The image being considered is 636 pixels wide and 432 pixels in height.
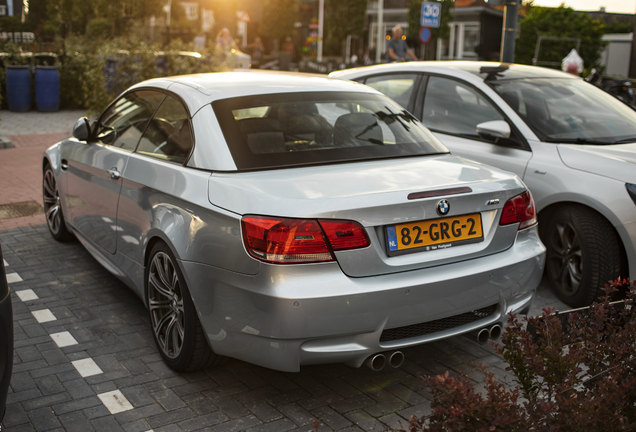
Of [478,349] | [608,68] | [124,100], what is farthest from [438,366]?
[608,68]

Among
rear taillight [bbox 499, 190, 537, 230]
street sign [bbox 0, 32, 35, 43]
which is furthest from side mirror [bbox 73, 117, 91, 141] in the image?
street sign [bbox 0, 32, 35, 43]

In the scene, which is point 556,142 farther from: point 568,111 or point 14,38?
point 14,38

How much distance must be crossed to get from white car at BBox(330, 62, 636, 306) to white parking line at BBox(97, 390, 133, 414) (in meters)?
3.19

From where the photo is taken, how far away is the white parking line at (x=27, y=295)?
4.81m

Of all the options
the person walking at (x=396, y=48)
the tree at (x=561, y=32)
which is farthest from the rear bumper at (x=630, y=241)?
the tree at (x=561, y=32)

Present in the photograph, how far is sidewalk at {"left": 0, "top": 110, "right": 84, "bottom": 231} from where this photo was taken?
7965mm

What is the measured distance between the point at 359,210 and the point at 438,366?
133 centimetres

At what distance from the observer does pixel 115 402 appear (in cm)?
→ 335

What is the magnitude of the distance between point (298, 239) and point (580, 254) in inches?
107

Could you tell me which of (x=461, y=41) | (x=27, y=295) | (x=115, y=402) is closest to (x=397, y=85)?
(x=27, y=295)

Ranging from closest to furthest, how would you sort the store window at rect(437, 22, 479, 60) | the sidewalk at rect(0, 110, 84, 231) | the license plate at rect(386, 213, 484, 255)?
the license plate at rect(386, 213, 484, 255), the sidewalk at rect(0, 110, 84, 231), the store window at rect(437, 22, 479, 60)

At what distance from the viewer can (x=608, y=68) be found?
115 feet

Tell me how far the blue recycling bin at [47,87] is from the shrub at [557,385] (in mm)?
16029

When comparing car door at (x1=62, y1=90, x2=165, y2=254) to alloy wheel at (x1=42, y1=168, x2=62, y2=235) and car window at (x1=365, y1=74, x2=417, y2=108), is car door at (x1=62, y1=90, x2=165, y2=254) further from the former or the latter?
car window at (x1=365, y1=74, x2=417, y2=108)
